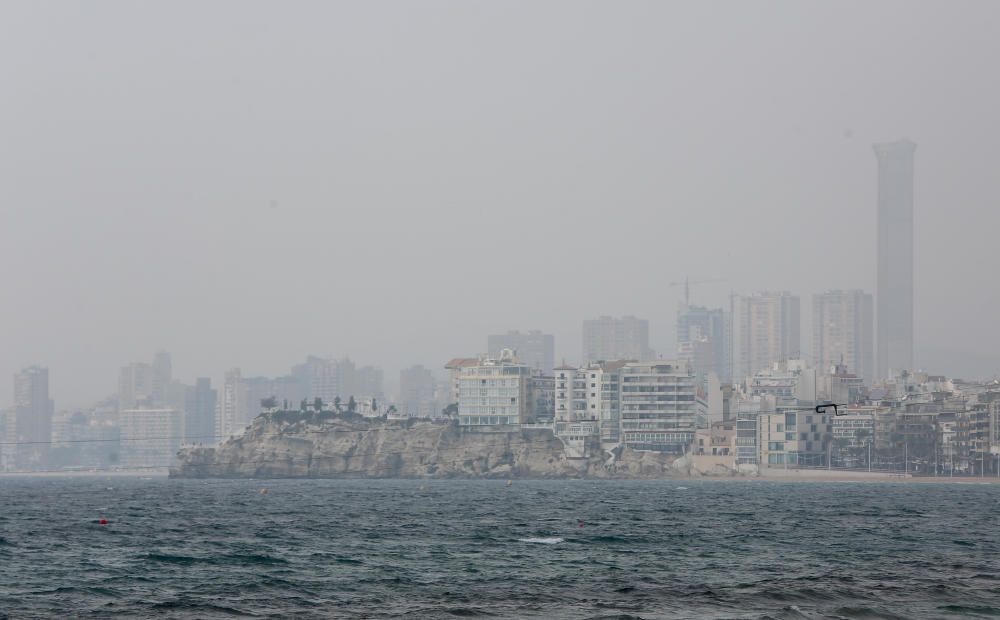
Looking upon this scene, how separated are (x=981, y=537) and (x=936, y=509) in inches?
1934

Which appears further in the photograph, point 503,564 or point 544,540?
point 544,540

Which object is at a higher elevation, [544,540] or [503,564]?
[503,564]

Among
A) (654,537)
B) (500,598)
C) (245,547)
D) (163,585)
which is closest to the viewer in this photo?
(500,598)

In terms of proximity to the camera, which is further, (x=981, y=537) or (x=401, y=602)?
(x=981, y=537)

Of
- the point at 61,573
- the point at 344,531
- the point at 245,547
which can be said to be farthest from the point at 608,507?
the point at 61,573

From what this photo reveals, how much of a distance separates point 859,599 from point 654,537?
38204 mm

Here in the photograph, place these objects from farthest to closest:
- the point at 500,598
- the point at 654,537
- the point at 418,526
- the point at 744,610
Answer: the point at 418,526 < the point at 654,537 < the point at 500,598 < the point at 744,610

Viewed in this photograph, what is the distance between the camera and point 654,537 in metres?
99.8

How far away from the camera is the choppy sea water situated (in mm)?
59438

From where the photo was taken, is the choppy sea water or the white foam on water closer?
the choppy sea water

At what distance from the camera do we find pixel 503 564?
77125 mm

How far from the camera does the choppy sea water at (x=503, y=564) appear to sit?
5944cm

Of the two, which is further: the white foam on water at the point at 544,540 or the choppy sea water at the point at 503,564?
the white foam on water at the point at 544,540

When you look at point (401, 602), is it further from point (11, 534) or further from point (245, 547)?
point (11, 534)
